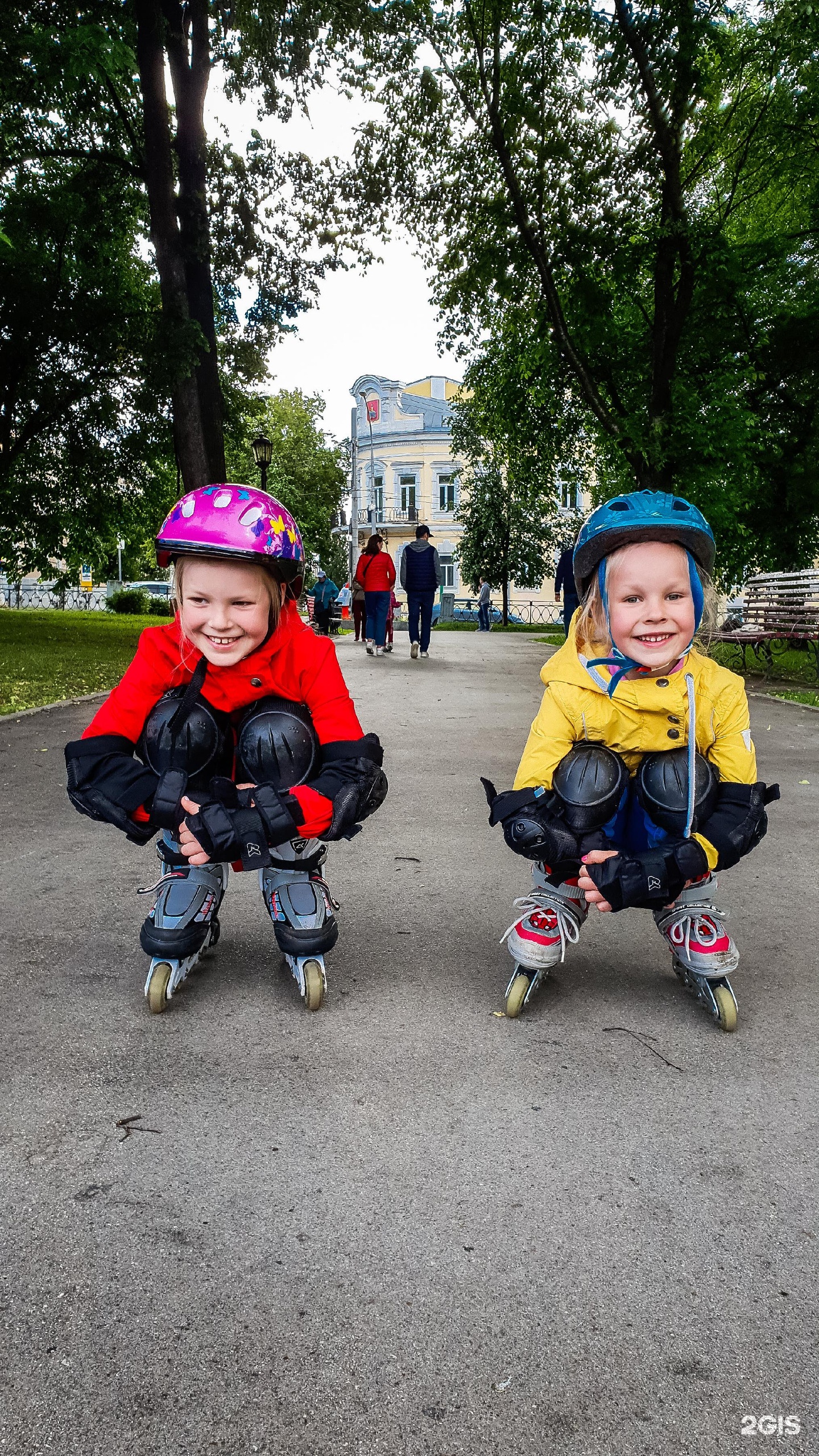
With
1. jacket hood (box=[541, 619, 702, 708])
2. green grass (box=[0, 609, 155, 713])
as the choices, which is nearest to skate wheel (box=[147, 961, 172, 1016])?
jacket hood (box=[541, 619, 702, 708])

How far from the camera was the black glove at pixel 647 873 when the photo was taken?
9.09ft

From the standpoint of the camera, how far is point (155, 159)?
14.0m

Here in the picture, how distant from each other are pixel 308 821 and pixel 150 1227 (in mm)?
1162

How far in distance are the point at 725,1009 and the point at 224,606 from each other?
1.82 m

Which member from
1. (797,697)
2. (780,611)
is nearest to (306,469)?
(780,611)

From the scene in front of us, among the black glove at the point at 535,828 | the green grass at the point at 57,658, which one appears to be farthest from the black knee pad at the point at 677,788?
the green grass at the point at 57,658

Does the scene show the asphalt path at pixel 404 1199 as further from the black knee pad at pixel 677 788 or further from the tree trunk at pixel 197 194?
the tree trunk at pixel 197 194

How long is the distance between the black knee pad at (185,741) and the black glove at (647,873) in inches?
44.7

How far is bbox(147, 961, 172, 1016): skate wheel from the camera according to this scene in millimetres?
3031

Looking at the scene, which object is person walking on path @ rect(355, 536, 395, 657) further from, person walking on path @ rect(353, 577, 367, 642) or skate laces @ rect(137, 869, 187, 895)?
skate laces @ rect(137, 869, 187, 895)

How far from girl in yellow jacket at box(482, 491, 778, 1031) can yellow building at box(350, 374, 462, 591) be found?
5653 cm

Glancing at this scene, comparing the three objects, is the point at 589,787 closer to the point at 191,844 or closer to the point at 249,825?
the point at 249,825

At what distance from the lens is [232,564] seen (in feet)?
9.84

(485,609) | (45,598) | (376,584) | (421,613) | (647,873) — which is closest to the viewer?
(647,873)
